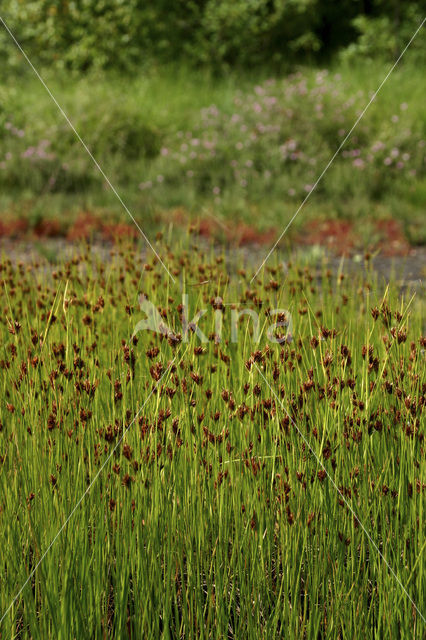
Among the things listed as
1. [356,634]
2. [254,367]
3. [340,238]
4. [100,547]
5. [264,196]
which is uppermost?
[264,196]

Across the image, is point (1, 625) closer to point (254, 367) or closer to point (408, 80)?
point (254, 367)

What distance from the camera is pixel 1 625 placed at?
91.4 inches

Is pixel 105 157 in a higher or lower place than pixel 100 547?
higher

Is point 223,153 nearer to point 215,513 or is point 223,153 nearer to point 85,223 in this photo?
point 85,223

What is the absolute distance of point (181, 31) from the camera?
61.1 feet

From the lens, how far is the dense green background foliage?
17.7m

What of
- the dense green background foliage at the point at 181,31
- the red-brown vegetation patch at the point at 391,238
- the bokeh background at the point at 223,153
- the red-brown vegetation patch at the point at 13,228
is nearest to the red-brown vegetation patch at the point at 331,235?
the bokeh background at the point at 223,153

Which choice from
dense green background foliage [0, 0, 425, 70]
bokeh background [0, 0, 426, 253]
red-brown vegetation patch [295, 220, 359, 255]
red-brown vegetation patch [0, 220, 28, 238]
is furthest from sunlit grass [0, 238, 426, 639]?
dense green background foliage [0, 0, 425, 70]

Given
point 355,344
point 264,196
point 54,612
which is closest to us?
point 54,612

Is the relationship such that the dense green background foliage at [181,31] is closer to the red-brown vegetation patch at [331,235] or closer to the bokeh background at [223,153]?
the bokeh background at [223,153]

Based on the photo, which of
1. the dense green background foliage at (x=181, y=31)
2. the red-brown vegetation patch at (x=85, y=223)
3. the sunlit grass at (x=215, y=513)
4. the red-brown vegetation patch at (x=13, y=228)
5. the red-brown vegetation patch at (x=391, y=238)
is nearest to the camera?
the sunlit grass at (x=215, y=513)

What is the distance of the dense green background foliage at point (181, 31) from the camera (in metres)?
17.7

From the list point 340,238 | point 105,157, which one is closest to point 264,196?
point 340,238

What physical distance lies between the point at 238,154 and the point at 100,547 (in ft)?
30.1
